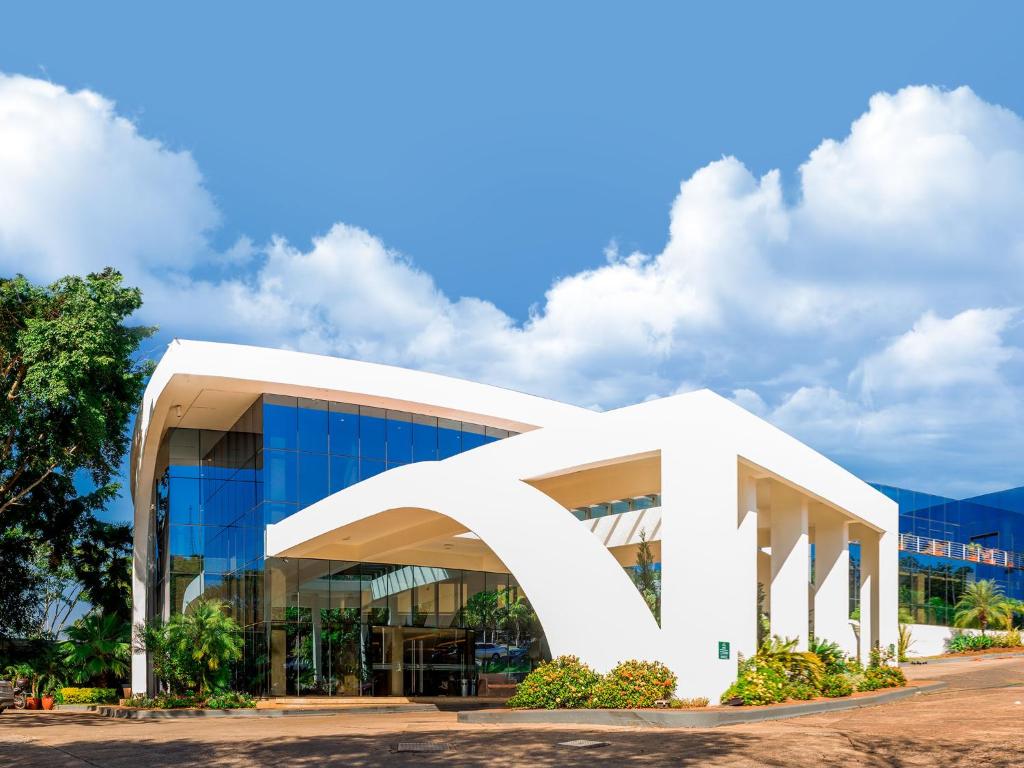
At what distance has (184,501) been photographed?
3450cm

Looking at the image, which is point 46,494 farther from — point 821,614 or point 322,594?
point 821,614

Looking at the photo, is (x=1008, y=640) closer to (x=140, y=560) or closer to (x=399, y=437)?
(x=399, y=437)

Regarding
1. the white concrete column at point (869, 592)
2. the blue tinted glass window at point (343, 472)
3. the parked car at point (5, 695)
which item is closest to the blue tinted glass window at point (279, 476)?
the blue tinted glass window at point (343, 472)

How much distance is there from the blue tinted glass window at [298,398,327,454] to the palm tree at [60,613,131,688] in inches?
489

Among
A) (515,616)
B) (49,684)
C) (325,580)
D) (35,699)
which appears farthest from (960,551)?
(35,699)

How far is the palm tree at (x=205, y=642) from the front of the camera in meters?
27.8

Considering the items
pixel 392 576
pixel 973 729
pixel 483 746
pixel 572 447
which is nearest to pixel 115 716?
pixel 392 576

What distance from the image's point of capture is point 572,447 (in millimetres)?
20688

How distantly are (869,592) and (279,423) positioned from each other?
1691cm

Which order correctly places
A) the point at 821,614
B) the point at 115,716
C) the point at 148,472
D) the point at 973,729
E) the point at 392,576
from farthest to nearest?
the point at 148,472 < the point at 392,576 < the point at 115,716 < the point at 821,614 < the point at 973,729

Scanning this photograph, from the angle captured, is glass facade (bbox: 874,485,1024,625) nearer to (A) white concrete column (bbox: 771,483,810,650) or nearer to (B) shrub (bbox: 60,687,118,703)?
(A) white concrete column (bbox: 771,483,810,650)

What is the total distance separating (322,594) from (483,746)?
15939mm

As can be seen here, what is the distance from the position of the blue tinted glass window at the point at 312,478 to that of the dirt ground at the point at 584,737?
9121 millimetres

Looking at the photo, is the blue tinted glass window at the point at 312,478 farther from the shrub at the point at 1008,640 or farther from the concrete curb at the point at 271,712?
the shrub at the point at 1008,640
